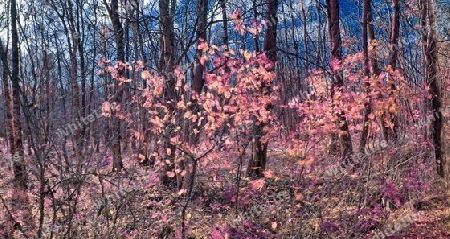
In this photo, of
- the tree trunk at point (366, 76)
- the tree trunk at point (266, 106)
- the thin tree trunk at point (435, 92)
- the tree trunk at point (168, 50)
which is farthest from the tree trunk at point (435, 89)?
the tree trunk at point (168, 50)

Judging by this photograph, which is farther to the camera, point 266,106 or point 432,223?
point 266,106

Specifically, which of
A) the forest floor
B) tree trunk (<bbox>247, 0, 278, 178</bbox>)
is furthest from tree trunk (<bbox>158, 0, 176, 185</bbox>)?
the forest floor

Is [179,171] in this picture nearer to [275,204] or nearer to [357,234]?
[275,204]

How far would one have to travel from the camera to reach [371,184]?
7.43 meters

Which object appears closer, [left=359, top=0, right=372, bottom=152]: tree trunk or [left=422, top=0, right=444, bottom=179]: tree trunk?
[left=422, top=0, right=444, bottom=179]: tree trunk

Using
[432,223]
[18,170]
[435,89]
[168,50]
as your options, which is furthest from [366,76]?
[18,170]

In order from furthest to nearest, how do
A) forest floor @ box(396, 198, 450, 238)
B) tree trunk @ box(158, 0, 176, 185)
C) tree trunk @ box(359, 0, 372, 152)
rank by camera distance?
tree trunk @ box(359, 0, 372, 152)
tree trunk @ box(158, 0, 176, 185)
forest floor @ box(396, 198, 450, 238)

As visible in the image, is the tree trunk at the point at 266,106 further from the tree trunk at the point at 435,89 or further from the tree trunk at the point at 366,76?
the tree trunk at the point at 435,89

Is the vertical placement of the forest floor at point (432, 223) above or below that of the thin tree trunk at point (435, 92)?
below

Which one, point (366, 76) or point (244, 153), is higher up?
point (366, 76)

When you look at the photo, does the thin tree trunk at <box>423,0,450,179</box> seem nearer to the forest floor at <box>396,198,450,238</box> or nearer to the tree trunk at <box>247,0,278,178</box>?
the forest floor at <box>396,198,450,238</box>

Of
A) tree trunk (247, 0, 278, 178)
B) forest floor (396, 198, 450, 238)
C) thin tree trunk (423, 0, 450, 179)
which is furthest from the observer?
tree trunk (247, 0, 278, 178)

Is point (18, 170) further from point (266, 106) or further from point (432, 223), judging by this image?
point (432, 223)

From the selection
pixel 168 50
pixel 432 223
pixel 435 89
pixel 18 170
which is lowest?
pixel 432 223
